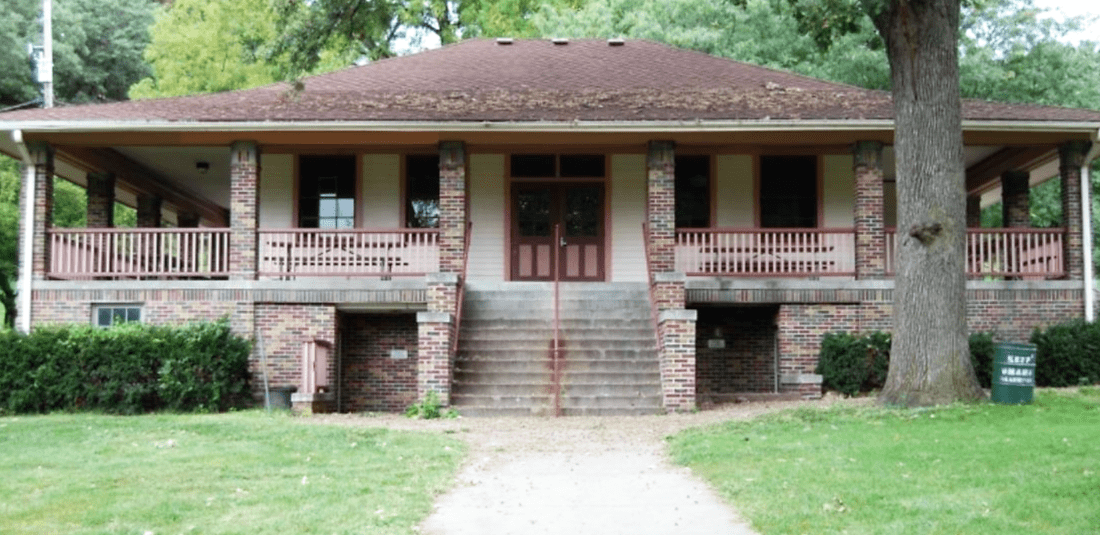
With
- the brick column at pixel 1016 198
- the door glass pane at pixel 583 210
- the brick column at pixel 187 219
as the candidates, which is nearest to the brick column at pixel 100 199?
the brick column at pixel 187 219

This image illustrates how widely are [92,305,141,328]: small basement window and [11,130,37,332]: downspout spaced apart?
0.94 m

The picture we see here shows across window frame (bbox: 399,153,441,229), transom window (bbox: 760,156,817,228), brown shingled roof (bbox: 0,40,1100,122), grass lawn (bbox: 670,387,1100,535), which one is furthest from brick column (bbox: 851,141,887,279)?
window frame (bbox: 399,153,441,229)

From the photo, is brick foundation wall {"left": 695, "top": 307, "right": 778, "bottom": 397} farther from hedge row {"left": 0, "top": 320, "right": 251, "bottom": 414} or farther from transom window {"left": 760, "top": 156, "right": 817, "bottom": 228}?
hedge row {"left": 0, "top": 320, "right": 251, "bottom": 414}

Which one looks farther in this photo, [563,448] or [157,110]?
[157,110]

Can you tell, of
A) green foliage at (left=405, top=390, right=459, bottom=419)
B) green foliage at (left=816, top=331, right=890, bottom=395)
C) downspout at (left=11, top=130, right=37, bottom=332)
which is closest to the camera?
green foliage at (left=405, top=390, right=459, bottom=419)

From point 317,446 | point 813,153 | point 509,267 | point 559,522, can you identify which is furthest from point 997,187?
point 559,522

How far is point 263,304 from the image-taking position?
57.8 feet

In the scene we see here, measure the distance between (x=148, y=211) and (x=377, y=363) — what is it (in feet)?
25.1

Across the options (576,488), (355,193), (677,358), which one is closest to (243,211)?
(355,193)

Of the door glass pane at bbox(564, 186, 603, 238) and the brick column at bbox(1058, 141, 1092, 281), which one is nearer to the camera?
the brick column at bbox(1058, 141, 1092, 281)

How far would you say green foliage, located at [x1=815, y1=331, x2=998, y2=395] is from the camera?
16.4 m

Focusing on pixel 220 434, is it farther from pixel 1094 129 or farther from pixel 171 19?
pixel 171 19

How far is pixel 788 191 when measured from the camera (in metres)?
20.2

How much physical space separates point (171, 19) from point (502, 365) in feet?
68.9
